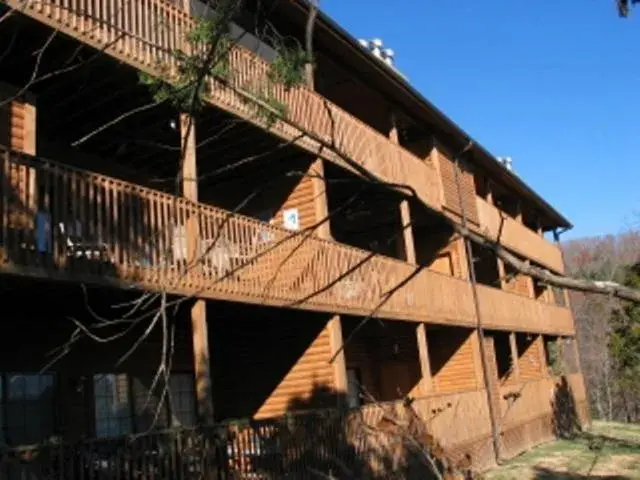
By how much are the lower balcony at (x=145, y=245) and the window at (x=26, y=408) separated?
9.20 ft

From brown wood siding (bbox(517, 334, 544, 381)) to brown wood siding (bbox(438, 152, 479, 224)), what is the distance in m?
8.38

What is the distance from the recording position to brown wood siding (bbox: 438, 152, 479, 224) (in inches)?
845

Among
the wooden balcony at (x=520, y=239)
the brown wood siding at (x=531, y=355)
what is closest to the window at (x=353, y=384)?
the wooden balcony at (x=520, y=239)

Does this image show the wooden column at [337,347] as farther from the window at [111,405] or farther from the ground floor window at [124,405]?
the window at [111,405]

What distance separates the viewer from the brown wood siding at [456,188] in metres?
21.5

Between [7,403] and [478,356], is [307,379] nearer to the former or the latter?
[7,403]

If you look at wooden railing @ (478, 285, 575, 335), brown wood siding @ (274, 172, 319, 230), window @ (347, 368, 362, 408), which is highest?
brown wood siding @ (274, 172, 319, 230)

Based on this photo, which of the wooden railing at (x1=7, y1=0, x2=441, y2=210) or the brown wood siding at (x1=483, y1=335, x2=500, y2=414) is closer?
the wooden railing at (x1=7, y1=0, x2=441, y2=210)

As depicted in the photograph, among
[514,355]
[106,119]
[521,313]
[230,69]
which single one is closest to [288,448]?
[230,69]

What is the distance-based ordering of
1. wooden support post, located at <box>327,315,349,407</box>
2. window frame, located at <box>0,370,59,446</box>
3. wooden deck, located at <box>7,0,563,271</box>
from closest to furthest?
1. wooden deck, located at <box>7,0,563,271</box>
2. window frame, located at <box>0,370,59,446</box>
3. wooden support post, located at <box>327,315,349,407</box>

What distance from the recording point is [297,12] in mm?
14297

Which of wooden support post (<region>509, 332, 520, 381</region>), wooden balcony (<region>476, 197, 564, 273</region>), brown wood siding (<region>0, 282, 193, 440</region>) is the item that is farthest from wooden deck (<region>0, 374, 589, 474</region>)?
wooden balcony (<region>476, 197, 564, 273</region>)

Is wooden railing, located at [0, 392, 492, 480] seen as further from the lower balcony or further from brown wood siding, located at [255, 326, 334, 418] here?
the lower balcony

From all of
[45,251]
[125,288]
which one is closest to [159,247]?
[125,288]
